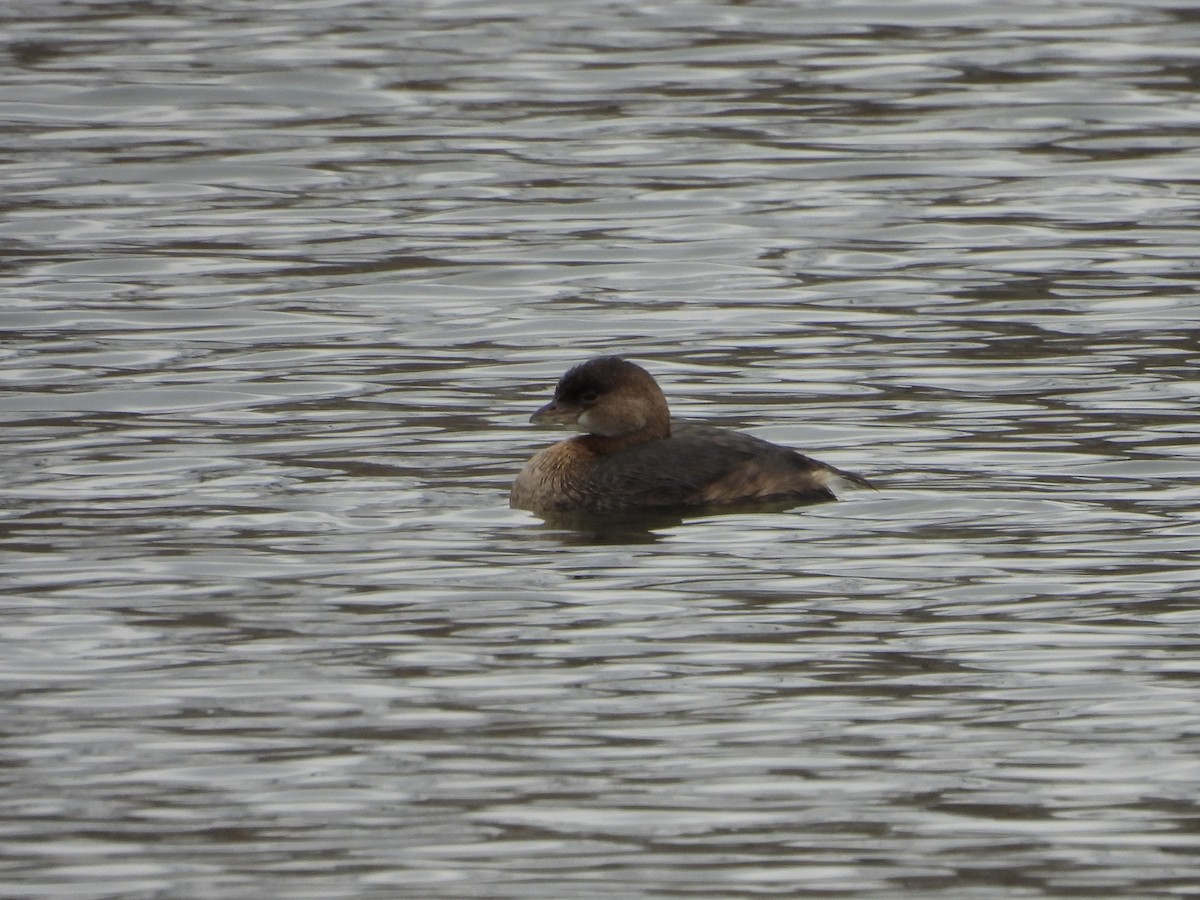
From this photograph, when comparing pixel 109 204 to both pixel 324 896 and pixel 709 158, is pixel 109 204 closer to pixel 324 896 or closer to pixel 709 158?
pixel 709 158

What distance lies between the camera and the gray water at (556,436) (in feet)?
21.4

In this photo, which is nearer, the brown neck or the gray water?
the gray water

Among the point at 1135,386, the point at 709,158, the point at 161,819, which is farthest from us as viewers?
the point at 709,158

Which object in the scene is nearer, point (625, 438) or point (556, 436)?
point (625, 438)

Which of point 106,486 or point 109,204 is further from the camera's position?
point 109,204

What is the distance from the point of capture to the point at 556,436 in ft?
39.7

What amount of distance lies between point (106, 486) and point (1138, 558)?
13.4 ft

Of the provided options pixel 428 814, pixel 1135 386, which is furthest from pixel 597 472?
pixel 428 814

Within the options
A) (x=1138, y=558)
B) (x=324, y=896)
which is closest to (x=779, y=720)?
(x=324, y=896)

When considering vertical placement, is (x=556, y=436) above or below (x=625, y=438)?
below

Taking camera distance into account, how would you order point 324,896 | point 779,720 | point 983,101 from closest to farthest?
point 324,896 < point 779,720 < point 983,101

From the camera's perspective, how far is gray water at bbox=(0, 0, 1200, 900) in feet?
21.4

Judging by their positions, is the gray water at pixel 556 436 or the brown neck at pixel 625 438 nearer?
the gray water at pixel 556 436

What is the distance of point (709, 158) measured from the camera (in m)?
18.4
